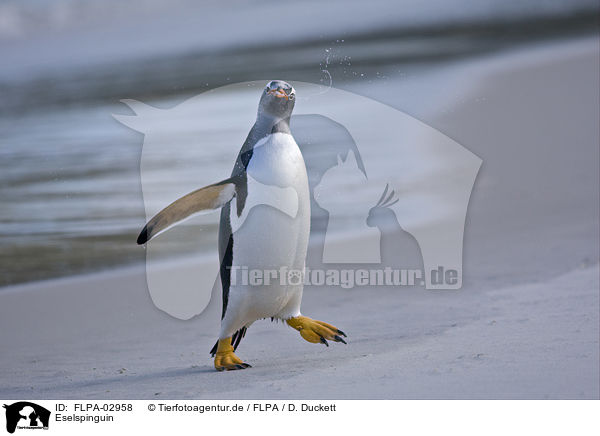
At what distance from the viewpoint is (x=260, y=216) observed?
179 centimetres

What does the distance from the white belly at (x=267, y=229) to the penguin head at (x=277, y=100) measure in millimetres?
51

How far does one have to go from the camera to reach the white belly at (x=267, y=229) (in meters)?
1.79

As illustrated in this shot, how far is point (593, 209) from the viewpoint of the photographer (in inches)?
105

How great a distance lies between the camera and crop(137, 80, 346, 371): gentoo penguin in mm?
→ 1786

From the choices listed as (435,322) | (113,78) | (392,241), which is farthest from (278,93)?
(113,78)

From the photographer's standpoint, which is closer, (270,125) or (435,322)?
(270,125)

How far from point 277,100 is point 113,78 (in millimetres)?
1219

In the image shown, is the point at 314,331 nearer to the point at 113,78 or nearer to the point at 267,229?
the point at 267,229

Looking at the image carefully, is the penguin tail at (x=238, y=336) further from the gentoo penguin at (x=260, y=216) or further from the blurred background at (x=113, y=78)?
the blurred background at (x=113, y=78)

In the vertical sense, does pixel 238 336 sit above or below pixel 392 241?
below

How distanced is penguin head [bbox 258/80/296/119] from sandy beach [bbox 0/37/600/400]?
1.81 ft

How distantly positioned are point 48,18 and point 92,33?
159 millimetres
